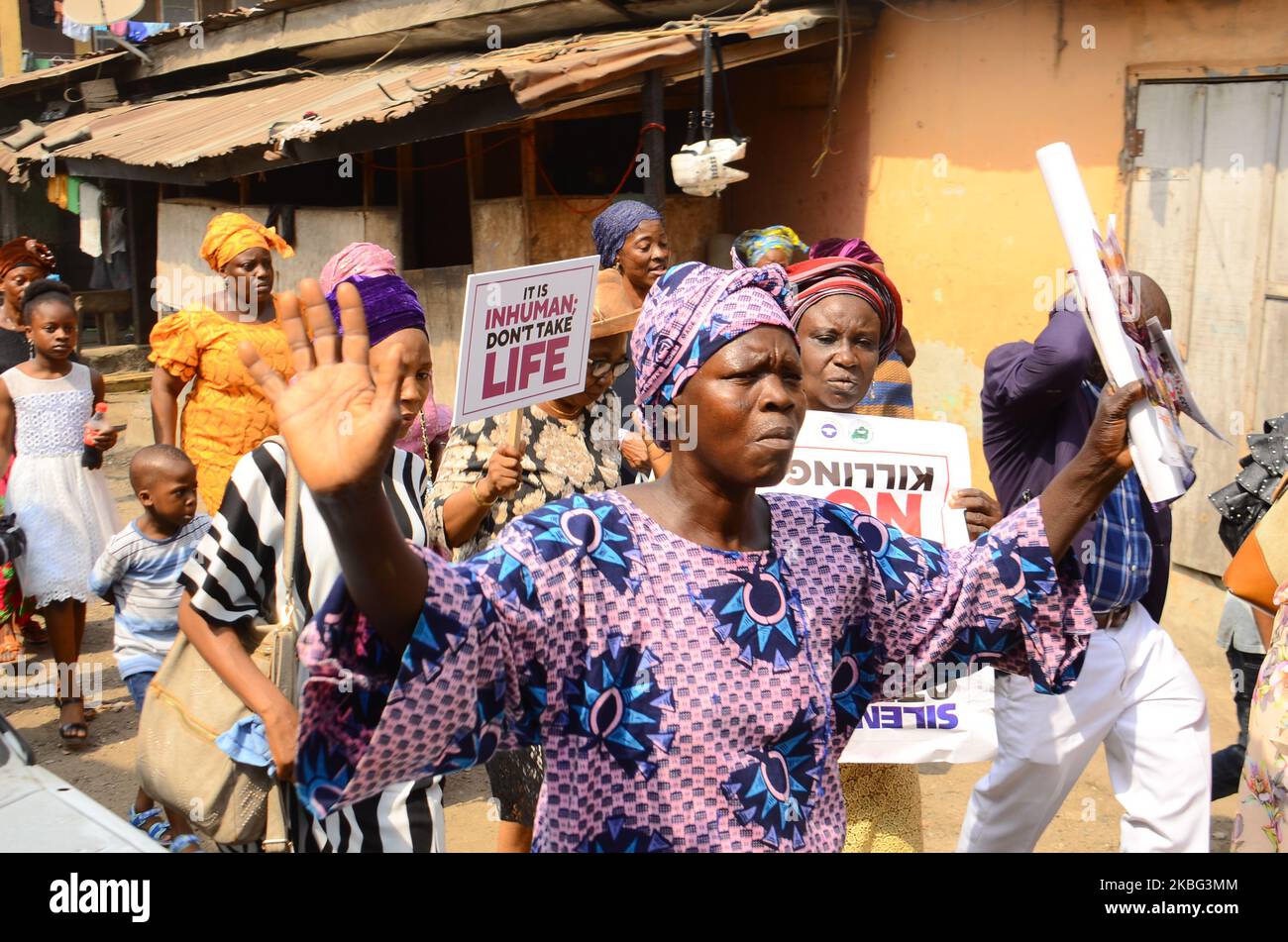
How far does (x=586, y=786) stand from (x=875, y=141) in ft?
22.8

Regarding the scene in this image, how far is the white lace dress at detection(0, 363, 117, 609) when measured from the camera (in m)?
6.45

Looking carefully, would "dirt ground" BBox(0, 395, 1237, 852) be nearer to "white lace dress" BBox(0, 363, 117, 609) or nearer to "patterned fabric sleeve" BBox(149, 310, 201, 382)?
"white lace dress" BBox(0, 363, 117, 609)

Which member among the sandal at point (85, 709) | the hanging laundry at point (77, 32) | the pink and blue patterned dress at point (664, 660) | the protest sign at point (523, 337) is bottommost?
the sandal at point (85, 709)

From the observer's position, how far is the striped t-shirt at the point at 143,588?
4859mm

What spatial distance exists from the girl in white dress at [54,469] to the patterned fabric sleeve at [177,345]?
29.8 inches

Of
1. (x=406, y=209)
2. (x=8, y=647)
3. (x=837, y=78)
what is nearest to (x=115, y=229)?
(x=406, y=209)

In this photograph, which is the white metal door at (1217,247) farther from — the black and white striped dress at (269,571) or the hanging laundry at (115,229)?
the hanging laundry at (115,229)

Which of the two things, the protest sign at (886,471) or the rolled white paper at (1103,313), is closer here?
the rolled white paper at (1103,313)

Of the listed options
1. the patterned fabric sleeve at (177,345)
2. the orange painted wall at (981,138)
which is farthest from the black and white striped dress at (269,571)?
the orange painted wall at (981,138)

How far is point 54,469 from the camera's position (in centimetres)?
658

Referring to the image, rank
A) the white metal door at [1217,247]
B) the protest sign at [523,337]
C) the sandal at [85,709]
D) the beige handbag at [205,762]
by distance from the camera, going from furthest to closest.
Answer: the white metal door at [1217,247]
the sandal at [85,709]
the protest sign at [523,337]
the beige handbag at [205,762]

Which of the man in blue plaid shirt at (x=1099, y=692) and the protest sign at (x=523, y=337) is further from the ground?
the protest sign at (x=523, y=337)

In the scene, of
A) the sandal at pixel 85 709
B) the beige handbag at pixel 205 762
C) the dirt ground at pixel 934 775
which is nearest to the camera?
the beige handbag at pixel 205 762

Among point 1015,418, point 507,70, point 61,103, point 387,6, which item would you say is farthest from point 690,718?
point 61,103
